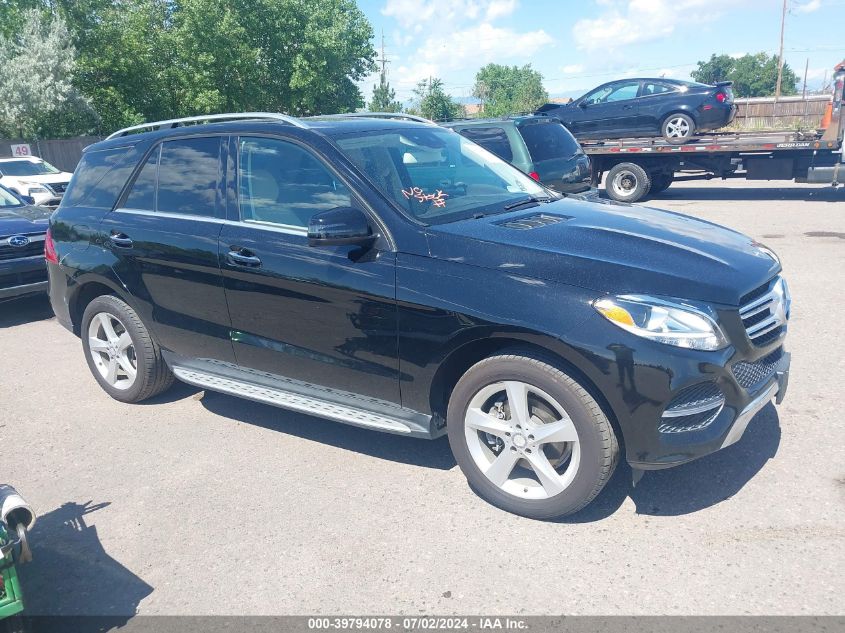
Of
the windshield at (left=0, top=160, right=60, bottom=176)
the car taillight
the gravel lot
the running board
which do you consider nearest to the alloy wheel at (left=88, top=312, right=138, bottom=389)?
the gravel lot

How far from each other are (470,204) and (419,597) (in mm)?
2120

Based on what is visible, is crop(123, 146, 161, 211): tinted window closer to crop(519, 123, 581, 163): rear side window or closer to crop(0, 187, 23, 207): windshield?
crop(0, 187, 23, 207): windshield

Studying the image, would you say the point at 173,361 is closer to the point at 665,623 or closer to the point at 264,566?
the point at 264,566

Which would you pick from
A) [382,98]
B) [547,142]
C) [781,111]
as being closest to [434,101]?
[382,98]

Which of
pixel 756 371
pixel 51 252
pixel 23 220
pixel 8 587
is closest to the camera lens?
pixel 8 587

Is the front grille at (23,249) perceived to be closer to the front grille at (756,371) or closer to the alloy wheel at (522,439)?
the alloy wheel at (522,439)

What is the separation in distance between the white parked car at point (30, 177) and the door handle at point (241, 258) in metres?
15.7

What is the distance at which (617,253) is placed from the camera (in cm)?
335

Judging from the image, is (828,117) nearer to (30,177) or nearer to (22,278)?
(22,278)

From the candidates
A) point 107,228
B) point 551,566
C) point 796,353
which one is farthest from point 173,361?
point 796,353

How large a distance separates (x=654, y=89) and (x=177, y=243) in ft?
46.1

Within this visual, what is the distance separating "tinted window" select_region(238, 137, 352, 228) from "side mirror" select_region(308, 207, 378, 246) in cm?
25

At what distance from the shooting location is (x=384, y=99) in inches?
2469

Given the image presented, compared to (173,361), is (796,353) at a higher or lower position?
lower
